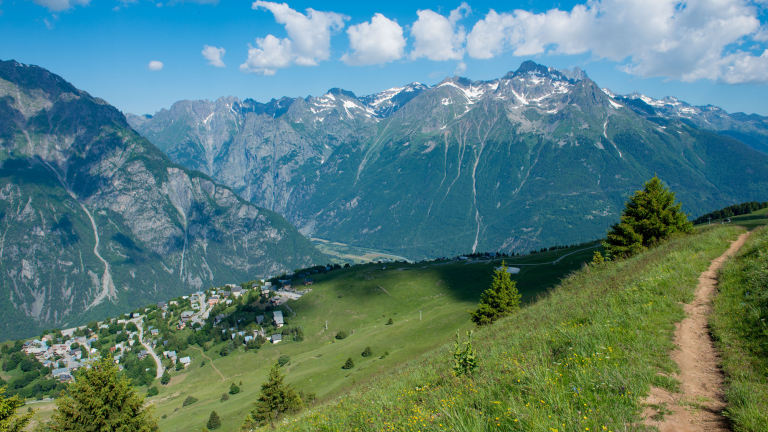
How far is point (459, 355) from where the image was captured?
36.8 feet

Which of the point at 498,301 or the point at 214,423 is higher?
the point at 498,301

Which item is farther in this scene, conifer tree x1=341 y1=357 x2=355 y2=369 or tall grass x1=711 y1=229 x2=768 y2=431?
conifer tree x1=341 y1=357 x2=355 y2=369

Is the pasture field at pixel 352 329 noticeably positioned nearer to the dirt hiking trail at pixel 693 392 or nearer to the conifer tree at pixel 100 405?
the conifer tree at pixel 100 405

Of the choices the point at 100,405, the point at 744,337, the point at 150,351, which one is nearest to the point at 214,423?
the point at 100,405

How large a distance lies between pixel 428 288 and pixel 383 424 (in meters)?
113

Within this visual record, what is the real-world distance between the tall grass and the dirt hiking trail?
23 centimetres

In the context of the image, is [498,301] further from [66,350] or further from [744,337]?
[66,350]

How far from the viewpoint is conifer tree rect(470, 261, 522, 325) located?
112 ft

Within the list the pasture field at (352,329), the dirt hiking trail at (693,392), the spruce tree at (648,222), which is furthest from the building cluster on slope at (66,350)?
the dirt hiking trail at (693,392)

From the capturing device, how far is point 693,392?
290 inches

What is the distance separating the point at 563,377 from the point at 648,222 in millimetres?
29329

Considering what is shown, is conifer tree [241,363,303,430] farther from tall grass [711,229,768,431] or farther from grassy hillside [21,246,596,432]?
tall grass [711,229,768,431]

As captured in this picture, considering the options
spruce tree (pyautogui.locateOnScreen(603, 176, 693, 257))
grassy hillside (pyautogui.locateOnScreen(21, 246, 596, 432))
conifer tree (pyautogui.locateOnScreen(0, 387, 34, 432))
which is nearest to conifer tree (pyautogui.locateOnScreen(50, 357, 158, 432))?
conifer tree (pyautogui.locateOnScreen(0, 387, 34, 432))

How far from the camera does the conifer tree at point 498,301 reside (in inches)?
1350
